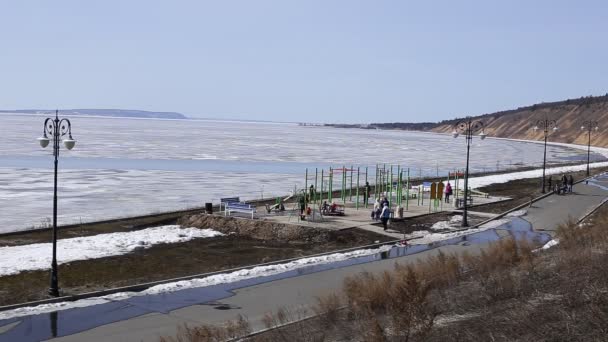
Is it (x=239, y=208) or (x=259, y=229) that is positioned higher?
(x=239, y=208)

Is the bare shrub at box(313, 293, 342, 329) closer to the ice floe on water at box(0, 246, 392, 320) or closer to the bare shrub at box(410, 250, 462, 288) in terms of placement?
the bare shrub at box(410, 250, 462, 288)

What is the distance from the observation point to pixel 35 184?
1684 inches

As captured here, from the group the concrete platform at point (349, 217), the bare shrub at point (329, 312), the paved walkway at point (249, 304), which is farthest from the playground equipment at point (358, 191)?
the bare shrub at point (329, 312)

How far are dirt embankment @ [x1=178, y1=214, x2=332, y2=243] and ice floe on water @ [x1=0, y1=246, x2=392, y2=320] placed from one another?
3.24 metres

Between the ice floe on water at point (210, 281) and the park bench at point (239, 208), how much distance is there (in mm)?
7045

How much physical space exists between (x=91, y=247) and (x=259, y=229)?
6753 millimetres

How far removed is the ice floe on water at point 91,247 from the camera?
20359mm

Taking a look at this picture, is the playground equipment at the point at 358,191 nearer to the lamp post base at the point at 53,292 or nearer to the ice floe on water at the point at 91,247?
the ice floe on water at the point at 91,247

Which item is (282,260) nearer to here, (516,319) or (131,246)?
(131,246)

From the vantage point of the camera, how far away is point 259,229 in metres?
27.0

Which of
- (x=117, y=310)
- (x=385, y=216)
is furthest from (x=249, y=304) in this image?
(x=385, y=216)

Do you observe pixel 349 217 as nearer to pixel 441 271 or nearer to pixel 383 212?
pixel 383 212

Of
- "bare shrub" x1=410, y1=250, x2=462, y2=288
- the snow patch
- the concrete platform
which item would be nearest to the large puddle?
"bare shrub" x1=410, y1=250, x2=462, y2=288

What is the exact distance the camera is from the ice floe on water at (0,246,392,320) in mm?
15022
